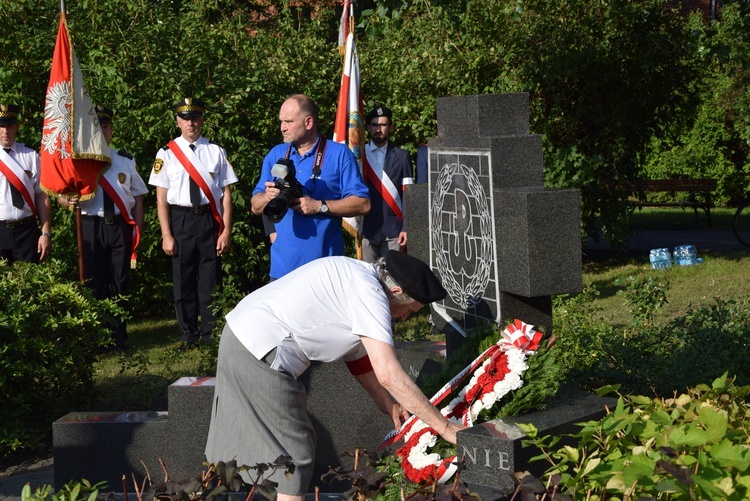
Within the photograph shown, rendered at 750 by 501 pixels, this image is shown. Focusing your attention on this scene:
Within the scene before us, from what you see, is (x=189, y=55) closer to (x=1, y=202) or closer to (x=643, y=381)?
(x=1, y=202)

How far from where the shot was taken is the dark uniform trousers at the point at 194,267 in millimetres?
8984

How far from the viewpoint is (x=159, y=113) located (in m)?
10.0

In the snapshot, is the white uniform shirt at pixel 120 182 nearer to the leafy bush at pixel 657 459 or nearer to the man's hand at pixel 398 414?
the man's hand at pixel 398 414

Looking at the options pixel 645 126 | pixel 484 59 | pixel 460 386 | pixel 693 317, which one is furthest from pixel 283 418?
pixel 645 126

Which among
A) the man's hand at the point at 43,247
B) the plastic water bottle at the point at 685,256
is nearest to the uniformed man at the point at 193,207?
the man's hand at the point at 43,247

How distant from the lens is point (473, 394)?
4316 mm

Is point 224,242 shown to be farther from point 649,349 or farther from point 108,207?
point 649,349

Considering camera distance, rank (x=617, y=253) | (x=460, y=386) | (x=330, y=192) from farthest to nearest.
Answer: (x=617, y=253) → (x=330, y=192) → (x=460, y=386)

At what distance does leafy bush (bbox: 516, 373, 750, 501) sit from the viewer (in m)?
2.67

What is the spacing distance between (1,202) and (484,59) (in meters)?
5.97

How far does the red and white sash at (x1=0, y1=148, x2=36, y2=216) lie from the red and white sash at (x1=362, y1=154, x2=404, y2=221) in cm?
286

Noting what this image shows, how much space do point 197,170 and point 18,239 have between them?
65.5 inches

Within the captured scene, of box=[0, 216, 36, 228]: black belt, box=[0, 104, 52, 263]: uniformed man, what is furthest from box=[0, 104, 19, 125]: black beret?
box=[0, 216, 36, 228]: black belt

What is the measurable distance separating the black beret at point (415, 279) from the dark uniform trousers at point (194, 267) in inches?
201
